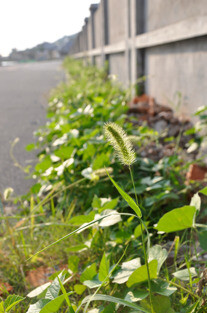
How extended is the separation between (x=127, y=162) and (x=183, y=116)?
2.18 metres

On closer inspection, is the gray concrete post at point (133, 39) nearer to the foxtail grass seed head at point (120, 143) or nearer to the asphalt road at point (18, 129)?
the asphalt road at point (18, 129)

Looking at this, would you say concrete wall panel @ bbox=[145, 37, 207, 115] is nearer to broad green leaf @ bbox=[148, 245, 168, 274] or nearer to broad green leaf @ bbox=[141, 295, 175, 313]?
broad green leaf @ bbox=[148, 245, 168, 274]

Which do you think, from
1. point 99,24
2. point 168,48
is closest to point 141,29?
point 168,48

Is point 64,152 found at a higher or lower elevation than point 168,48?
lower

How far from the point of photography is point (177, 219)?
2.86 feet

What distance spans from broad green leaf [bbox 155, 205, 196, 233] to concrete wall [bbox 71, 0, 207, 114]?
1514 millimetres

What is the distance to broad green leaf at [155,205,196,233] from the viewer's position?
0.85 meters

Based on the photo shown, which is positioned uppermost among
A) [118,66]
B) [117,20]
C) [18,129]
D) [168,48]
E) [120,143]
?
[117,20]

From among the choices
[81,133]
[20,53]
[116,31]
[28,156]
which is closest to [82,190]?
[81,133]

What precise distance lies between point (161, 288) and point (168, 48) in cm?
258

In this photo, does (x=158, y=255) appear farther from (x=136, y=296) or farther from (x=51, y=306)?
(x=51, y=306)

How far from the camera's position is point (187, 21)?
236 centimetres

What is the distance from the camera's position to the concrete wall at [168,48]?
7.57 feet

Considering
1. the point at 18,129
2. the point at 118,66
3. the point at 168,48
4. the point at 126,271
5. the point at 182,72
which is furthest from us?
the point at 118,66
